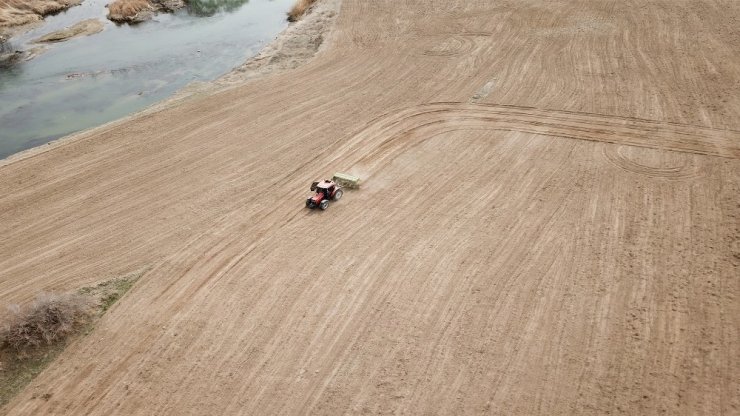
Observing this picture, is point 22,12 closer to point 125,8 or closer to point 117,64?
point 125,8

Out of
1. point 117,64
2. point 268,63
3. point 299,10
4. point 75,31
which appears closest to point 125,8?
point 75,31

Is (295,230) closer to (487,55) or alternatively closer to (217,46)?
(487,55)

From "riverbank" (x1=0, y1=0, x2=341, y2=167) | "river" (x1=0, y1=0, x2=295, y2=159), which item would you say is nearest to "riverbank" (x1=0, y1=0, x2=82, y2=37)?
"river" (x1=0, y1=0, x2=295, y2=159)

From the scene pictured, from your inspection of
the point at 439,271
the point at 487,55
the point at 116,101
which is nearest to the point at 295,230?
the point at 439,271

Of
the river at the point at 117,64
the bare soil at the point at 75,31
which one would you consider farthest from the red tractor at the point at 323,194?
the bare soil at the point at 75,31

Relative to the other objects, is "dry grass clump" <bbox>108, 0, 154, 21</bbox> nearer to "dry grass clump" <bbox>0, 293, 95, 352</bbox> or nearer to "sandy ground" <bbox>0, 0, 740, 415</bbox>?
"sandy ground" <bbox>0, 0, 740, 415</bbox>

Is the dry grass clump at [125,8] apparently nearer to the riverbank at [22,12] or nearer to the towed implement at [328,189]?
the riverbank at [22,12]
